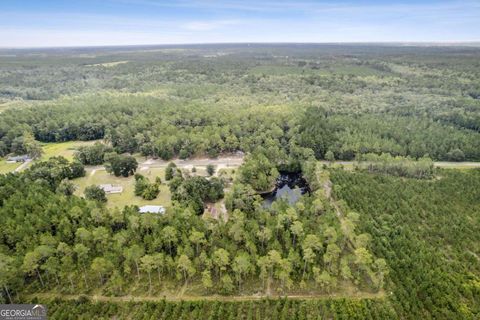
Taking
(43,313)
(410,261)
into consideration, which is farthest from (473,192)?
(43,313)

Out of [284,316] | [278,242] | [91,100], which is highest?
[91,100]

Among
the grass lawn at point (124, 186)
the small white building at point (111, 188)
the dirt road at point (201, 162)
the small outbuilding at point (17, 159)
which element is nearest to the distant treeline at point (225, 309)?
the grass lawn at point (124, 186)

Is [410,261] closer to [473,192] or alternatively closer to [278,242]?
[278,242]

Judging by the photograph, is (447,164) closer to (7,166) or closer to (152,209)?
(152,209)

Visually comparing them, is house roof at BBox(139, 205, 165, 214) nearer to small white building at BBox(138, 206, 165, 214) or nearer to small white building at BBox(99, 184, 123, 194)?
small white building at BBox(138, 206, 165, 214)

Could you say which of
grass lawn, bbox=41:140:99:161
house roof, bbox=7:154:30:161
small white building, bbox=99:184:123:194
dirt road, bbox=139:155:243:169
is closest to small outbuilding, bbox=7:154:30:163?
house roof, bbox=7:154:30:161

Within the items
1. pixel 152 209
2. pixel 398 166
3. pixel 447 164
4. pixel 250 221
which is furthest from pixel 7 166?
pixel 447 164

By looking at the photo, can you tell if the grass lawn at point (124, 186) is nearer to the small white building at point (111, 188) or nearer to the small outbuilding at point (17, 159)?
the small white building at point (111, 188)
